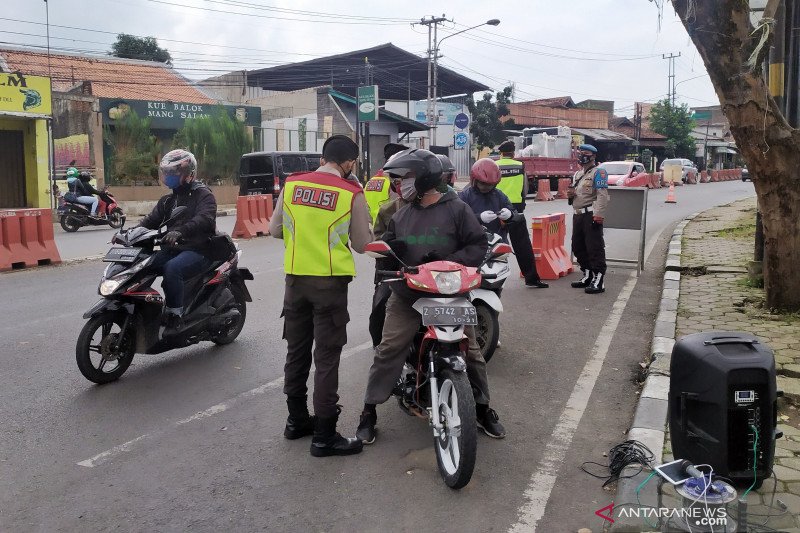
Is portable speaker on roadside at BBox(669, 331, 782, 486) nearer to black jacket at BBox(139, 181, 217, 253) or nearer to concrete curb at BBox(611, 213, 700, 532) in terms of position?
concrete curb at BBox(611, 213, 700, 532)

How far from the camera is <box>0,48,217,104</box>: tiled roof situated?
35.4 m

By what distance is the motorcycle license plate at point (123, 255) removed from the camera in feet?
19.1

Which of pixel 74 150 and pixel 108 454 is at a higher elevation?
pixel 74 150

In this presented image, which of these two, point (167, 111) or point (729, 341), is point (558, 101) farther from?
point (729, 341)

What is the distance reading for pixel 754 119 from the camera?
7.09m

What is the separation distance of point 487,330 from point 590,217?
13.8 feet

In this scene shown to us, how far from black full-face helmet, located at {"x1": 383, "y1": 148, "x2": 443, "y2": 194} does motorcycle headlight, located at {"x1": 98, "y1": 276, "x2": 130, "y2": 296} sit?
7.83ft

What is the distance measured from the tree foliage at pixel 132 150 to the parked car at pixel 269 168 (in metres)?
7.66

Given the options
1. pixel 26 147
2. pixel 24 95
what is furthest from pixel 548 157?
pixel 24 95

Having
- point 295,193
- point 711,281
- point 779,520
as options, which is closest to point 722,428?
point 779,520

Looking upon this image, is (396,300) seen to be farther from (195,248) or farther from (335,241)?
(195,248)

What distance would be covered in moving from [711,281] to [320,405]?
739 centimetres

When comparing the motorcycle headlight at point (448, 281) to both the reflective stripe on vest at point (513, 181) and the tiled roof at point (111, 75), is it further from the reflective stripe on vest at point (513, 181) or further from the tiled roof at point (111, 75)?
the tiled roof at point (111, 75)

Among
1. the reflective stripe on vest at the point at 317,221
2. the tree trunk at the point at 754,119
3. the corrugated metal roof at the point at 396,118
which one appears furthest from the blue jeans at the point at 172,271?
the corrugated metal roof at the point at 396,118
